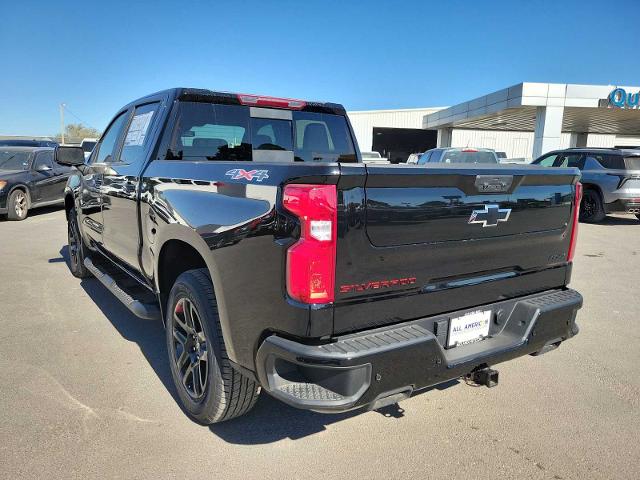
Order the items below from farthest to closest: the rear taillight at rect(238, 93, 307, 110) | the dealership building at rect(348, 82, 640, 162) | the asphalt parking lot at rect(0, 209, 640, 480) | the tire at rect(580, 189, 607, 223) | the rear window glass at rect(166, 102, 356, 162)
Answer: the dealership building at rect(348, 82, 640, 162) → the tire at rect(580, 189, 607, 223) → the rear taillight at rect(238, 93, 307, 110) → the rear window glass at rect(166, 102, 356, 162) → the asphalt parking lot at rect(0, 209, 640, 480)

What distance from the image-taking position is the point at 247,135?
157 inches

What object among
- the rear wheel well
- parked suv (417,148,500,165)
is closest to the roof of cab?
the rear wheel well

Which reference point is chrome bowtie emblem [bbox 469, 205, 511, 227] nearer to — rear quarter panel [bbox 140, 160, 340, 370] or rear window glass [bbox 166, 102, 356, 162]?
rear quarter panel [bbox 140, 160, 340, 370]

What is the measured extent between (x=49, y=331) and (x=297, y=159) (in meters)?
2.67

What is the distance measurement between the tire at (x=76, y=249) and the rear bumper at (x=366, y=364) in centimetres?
424

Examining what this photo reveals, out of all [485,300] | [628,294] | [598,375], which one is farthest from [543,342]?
[628,294]

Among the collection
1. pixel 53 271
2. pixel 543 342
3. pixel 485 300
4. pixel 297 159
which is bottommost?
pixel 53 271

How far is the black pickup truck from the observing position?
6.59 feet

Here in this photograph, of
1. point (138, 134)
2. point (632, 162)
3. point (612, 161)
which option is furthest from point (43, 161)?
point (632, 162)

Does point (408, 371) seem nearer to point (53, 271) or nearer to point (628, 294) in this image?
point (628, 294)

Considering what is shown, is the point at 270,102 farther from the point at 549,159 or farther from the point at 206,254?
the point at 549,159

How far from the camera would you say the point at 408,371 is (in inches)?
84.3

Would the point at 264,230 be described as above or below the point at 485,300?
above

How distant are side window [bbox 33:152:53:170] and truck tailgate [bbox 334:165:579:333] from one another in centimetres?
1192
